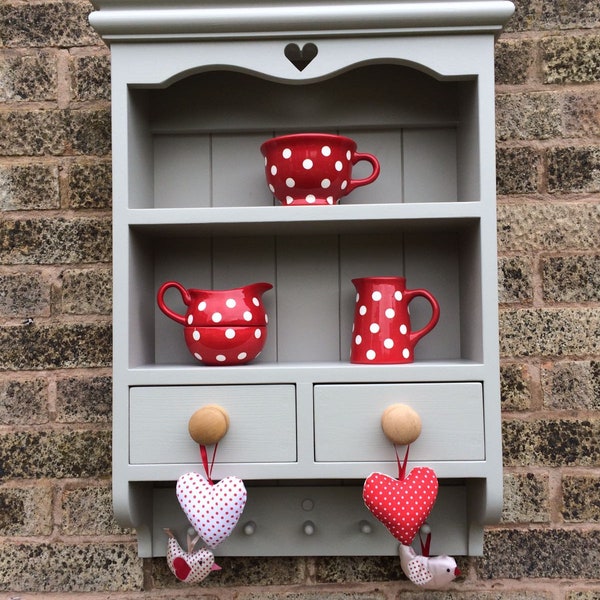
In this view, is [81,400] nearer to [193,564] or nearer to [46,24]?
[193,564]

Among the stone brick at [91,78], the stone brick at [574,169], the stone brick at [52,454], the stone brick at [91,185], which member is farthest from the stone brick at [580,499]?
the stone brick at [91,78]

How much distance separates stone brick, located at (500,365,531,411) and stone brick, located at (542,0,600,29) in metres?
0.63

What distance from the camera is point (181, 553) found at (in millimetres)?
1075

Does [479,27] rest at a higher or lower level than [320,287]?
higher

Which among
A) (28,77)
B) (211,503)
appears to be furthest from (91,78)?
(211,503)

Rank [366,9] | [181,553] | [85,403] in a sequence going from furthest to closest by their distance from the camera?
[85,403] < [181,553] < [366,9]

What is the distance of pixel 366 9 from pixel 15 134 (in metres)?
0.68

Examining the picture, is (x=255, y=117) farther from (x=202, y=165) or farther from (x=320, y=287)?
(x=320, y=287)

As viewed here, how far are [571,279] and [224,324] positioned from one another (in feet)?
2.07

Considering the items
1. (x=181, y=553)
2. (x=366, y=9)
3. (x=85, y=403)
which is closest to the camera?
(x=366, y=9)

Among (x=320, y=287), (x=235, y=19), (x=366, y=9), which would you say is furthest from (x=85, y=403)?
(x=366, y=9)

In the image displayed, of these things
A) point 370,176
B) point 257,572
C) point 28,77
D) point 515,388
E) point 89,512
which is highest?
point 28,77

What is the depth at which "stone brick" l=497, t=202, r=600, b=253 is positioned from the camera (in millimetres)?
1176

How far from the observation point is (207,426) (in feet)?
3.10
